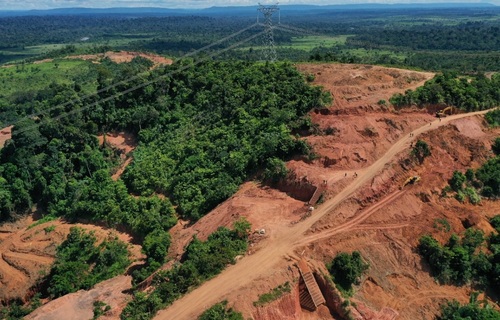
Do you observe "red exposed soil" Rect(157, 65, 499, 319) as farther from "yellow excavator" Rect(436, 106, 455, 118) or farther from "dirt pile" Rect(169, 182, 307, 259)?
"yellow excavator" Rect(436, 106, 455, 118)

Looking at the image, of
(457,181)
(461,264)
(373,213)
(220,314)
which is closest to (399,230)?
(373,213)

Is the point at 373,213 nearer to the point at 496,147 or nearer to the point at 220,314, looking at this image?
the point at 220,314

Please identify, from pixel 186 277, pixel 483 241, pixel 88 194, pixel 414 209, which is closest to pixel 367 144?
pixel 414 209

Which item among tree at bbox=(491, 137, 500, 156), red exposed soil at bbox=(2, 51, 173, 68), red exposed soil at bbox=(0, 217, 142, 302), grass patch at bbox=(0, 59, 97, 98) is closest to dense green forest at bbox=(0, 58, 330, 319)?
red exposed soil at bbox=(0, 217, 142, 302)

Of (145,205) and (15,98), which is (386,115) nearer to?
(145,205)

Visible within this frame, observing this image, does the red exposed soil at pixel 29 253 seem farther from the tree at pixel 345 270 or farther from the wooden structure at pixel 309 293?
the tree at pixel 345 270
